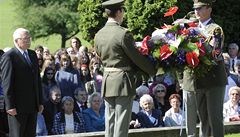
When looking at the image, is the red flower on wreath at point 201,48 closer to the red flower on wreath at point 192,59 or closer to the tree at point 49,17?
the red flower on wreath at point 192,59

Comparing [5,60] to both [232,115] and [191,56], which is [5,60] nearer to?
[191,56]

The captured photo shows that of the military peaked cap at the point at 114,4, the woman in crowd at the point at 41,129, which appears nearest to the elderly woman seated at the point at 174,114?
the woman in crowd at the point at 41,129

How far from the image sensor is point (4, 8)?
53750 mm

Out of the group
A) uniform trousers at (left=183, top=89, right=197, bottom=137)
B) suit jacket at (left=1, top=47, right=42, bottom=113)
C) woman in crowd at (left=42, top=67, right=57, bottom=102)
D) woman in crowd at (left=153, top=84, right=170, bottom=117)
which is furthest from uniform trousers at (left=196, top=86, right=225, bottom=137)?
woman in crowd at (left=42, top=67, right=57, bottom=102)

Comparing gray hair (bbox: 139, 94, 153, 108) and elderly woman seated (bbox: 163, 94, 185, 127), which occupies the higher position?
gray hair (bbox: 139, 94, 153, 108)

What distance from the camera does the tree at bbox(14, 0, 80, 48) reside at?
112 ft

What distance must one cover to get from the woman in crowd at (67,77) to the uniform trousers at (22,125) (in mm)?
3126

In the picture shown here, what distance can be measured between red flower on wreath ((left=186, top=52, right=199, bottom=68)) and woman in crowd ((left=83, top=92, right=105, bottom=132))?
3608mm

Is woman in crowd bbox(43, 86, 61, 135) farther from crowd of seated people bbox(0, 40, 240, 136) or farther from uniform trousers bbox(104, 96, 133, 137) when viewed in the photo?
uniform trousers bbox(104, 96, 133, 137)

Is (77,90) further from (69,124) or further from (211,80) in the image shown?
(211,80)

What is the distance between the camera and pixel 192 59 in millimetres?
8289

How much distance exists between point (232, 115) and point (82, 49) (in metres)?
3.65

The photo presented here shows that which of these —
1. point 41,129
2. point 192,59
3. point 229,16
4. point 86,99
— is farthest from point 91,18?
point 192,59

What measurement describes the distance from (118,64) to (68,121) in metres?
3.39
